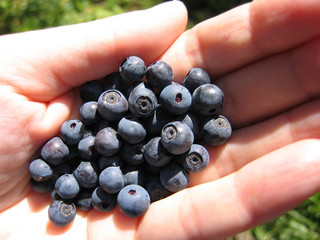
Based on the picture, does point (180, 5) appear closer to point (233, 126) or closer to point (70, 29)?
point (70, 29)

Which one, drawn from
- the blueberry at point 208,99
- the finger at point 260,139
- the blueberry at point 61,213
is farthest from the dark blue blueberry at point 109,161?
the blueberry at point 208,99

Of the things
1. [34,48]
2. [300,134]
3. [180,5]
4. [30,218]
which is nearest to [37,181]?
[30,218]

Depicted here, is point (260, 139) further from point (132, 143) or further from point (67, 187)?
point (67, 187)

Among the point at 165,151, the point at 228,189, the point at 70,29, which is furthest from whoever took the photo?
the point at 70,29

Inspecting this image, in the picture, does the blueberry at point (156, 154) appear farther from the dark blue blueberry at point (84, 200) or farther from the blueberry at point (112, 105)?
the dark blue blueberry at point (84, 200)

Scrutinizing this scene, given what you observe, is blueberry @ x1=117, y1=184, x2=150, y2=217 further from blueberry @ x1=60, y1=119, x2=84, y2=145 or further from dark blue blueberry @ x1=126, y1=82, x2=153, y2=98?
dark blue blueberry @ x1=126, y1=82, x2=153, y2=98
